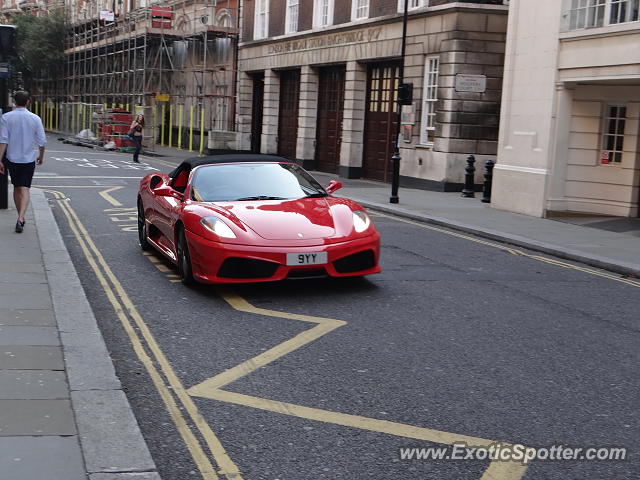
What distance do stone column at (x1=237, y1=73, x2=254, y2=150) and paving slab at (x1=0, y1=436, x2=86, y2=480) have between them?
35632 millimetres

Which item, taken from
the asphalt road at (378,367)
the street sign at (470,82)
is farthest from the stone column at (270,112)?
the asphalt road at (378,367)

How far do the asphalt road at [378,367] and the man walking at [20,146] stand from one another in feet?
5.41

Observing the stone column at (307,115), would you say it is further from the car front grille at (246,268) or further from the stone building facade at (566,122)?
the car front grille at (246,268)

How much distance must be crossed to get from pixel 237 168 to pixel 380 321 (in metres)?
3.03

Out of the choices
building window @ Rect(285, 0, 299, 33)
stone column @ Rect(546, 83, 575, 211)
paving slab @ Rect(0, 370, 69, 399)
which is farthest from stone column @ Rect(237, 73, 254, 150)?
paving slab @ Rect(0, 370, 69, 399)

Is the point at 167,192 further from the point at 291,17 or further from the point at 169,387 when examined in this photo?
the point at 291,17

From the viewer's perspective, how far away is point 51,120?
6556 centimetres

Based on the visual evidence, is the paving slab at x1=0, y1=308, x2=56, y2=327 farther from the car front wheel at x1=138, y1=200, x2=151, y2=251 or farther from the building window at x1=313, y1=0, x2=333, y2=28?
the building window at x1=313, y1=0, x2=333, y2=28

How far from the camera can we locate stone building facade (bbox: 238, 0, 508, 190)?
23656 mm

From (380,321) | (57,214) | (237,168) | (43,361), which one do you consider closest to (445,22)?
(57,214)

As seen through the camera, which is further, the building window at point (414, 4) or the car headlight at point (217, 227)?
the building window at point (414, 4)

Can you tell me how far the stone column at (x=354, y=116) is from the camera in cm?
2897

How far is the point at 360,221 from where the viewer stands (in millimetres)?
8773

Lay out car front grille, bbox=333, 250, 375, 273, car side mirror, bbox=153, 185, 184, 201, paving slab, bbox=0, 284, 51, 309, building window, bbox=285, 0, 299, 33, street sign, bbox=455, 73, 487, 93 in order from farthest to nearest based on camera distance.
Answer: building window, bbox=285, 0, 299, 33 < street sign, bbox=455, 73, 487, 93 < car side mirror, bbox=153, 185, 184, 201 < car front grille, bbox=333, 250, 375, 273 < paving slab, bbox=0, 284, 51, 309
